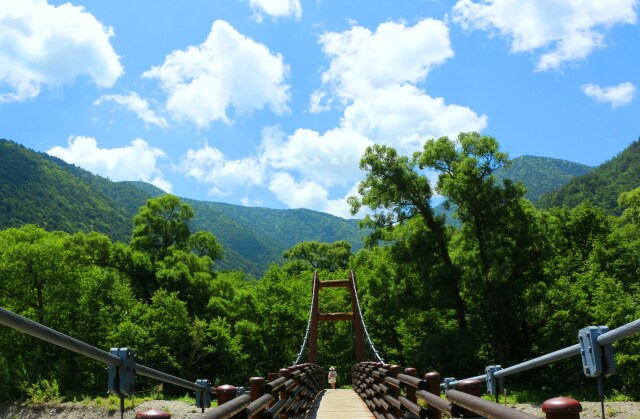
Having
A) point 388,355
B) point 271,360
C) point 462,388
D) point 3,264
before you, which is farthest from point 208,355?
point 462,388

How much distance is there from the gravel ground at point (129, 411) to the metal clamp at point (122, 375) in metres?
14.2

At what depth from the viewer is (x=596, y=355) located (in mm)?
2273

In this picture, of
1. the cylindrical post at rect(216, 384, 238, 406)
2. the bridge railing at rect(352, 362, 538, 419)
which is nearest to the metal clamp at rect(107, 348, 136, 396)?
the cylindrical post at rect(216, 384, 238, 406)

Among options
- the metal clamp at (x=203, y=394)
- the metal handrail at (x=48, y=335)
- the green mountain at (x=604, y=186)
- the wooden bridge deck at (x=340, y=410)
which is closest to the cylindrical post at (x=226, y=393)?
the metal handrail at (x=48, y=335)

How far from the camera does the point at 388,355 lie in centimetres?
2770

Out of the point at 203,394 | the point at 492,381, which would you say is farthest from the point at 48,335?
the point at 203,394

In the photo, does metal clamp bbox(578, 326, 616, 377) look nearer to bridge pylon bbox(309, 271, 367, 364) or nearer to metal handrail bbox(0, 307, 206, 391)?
metal handrail bbox(0, 307, 206, 391)

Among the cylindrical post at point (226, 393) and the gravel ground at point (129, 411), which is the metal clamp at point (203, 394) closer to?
the cylindrical post at point (226, 393)

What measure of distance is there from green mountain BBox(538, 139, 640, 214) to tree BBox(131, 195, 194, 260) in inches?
2024

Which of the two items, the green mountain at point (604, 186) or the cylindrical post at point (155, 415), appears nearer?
the cylindrical post at point (155, 415)

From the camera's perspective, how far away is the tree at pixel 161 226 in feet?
104

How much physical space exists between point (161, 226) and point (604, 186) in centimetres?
7058

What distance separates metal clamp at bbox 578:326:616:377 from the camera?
2.26 m

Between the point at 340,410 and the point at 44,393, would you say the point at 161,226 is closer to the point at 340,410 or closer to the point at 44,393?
the point at 44,393
